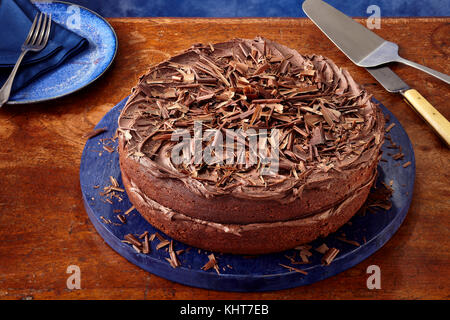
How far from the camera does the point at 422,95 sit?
7.89ft

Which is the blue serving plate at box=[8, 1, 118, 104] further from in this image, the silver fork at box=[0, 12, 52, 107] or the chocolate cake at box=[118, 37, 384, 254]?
the chocolate cake at box=[118, 37, 384, 254]

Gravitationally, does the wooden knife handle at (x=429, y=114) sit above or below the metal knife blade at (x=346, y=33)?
below

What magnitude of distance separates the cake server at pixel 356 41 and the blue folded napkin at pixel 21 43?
4.05ft

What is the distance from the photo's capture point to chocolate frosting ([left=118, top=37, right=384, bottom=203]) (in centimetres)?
160

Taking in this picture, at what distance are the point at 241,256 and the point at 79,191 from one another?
28.5 inches

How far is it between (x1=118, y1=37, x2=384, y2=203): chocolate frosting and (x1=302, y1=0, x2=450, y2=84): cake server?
0.48m

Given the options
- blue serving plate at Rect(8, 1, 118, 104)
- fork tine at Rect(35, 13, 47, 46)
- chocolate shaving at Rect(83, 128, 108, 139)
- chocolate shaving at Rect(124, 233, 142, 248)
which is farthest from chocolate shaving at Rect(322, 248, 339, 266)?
fork tine at Rect(35, 13, 47, 46)

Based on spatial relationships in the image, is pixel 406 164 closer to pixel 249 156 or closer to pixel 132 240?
pixel 249 156

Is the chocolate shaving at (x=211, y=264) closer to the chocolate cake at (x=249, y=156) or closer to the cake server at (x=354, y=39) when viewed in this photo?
the chocolate cake at (x=249, y=156)

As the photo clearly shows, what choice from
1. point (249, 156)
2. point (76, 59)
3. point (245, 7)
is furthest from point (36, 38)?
point (245, 7)

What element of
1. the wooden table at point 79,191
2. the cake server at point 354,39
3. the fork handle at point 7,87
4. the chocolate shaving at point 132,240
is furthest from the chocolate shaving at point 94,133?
the cake server at point 354,39

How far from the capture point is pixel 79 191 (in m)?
1.98

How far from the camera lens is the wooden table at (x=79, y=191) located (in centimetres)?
166

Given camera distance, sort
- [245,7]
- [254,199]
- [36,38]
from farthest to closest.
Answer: [245,7] < [36,38] < [254,199]
